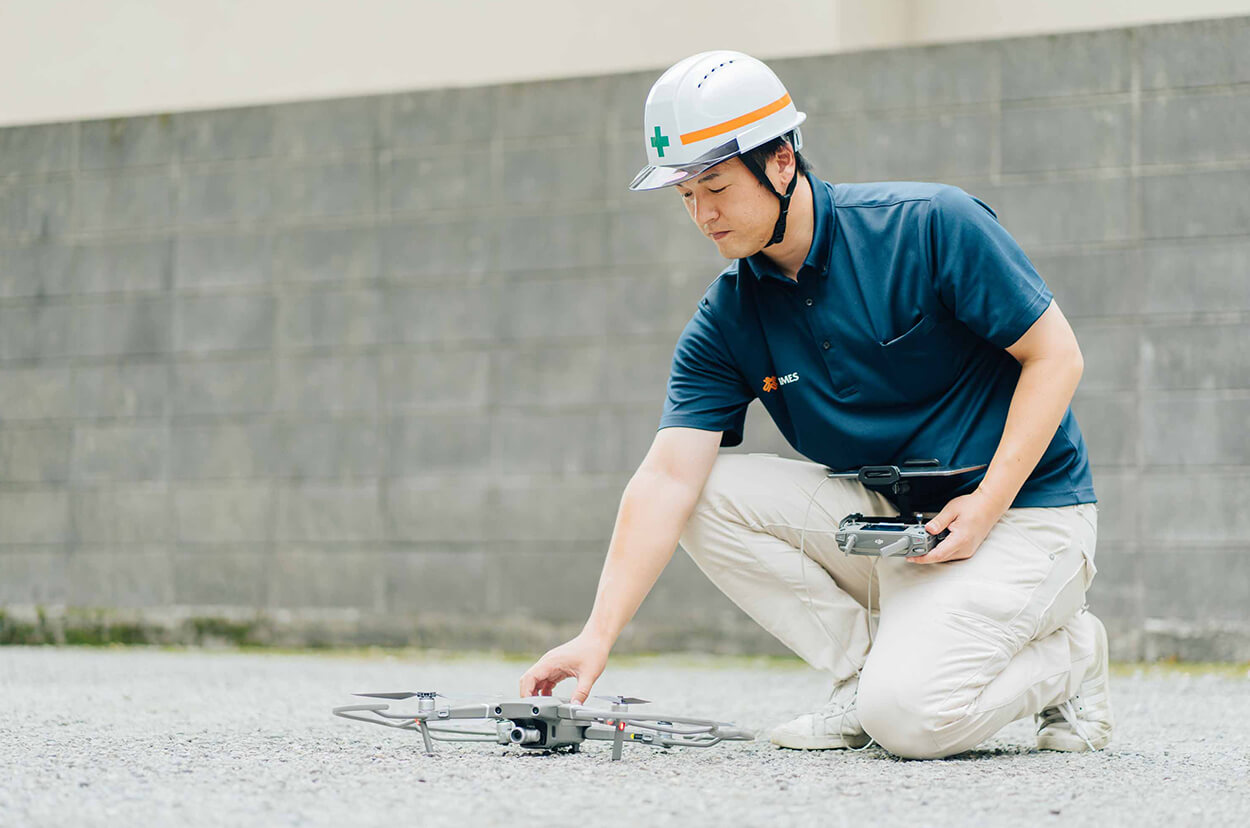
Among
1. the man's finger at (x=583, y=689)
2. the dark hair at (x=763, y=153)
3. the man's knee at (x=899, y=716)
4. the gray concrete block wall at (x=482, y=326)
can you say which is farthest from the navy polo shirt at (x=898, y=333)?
the gray concrete block wall at (x=482, y=326)

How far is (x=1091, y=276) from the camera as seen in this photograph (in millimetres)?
4195

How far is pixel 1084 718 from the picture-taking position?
2396mm

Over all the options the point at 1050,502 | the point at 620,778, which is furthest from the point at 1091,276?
the point at 620,778

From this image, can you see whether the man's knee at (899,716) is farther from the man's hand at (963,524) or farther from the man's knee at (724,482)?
the man's knee at (724,482)

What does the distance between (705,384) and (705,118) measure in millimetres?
475

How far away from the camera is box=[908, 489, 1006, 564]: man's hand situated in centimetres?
221

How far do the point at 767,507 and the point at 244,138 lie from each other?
3.18m

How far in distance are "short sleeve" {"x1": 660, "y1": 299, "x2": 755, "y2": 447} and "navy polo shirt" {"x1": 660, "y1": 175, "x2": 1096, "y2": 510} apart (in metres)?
0.01

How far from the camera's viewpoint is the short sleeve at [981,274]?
219cm

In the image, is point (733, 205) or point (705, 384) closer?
point (733, 205)

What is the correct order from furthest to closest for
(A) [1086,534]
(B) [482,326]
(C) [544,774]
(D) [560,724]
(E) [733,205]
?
(B) [482,326] → (A) [1086,534] → (E) [733,205] → (D) [560,724] → (C) [544,774]

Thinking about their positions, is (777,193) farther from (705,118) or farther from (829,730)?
(829,730)

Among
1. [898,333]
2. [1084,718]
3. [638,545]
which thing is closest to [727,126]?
[898,333]

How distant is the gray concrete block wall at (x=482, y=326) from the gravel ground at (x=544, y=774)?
3.52 feet
